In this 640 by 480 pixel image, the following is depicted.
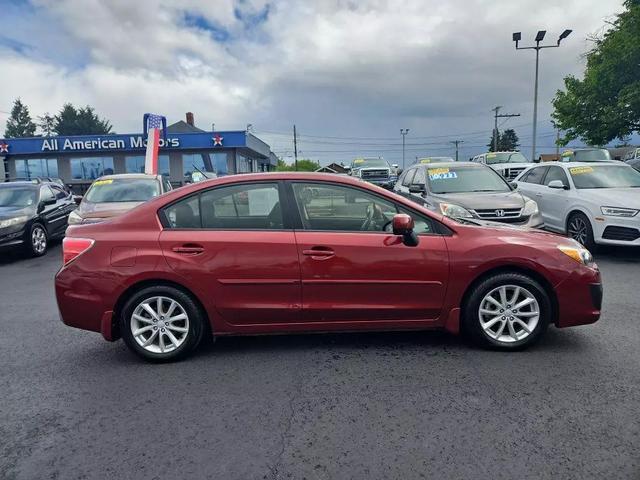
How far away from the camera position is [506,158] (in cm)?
2333

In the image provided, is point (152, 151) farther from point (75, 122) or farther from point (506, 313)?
point (75, 122)

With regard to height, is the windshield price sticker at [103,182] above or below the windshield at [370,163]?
below

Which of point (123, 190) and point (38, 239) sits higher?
point (123, 190)

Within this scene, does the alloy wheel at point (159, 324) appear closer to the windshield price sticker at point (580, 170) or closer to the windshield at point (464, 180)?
the windshield at point (464, 180)

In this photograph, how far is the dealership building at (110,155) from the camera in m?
35.6

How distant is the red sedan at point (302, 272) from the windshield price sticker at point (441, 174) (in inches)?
207

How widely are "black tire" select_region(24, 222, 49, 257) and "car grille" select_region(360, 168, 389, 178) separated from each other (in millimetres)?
16811

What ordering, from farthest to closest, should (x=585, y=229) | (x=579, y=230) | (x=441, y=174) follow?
(x=441, y=174) < (x=579, y=230) < (x=585, y=229)

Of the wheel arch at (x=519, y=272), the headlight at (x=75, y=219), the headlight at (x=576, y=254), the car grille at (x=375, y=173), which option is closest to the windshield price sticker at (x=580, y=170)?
the headlight at (x=576, y=254)

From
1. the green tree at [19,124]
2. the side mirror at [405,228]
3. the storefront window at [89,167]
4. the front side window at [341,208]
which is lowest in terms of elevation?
the side mirror at [405,228]

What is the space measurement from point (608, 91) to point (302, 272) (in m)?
21.7

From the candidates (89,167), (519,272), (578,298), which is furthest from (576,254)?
(89,167)

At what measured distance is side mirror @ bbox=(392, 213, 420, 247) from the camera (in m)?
3.92

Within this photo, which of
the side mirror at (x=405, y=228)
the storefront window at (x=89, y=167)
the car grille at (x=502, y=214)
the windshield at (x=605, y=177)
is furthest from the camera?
the storefront window at (x=89, y=167)
